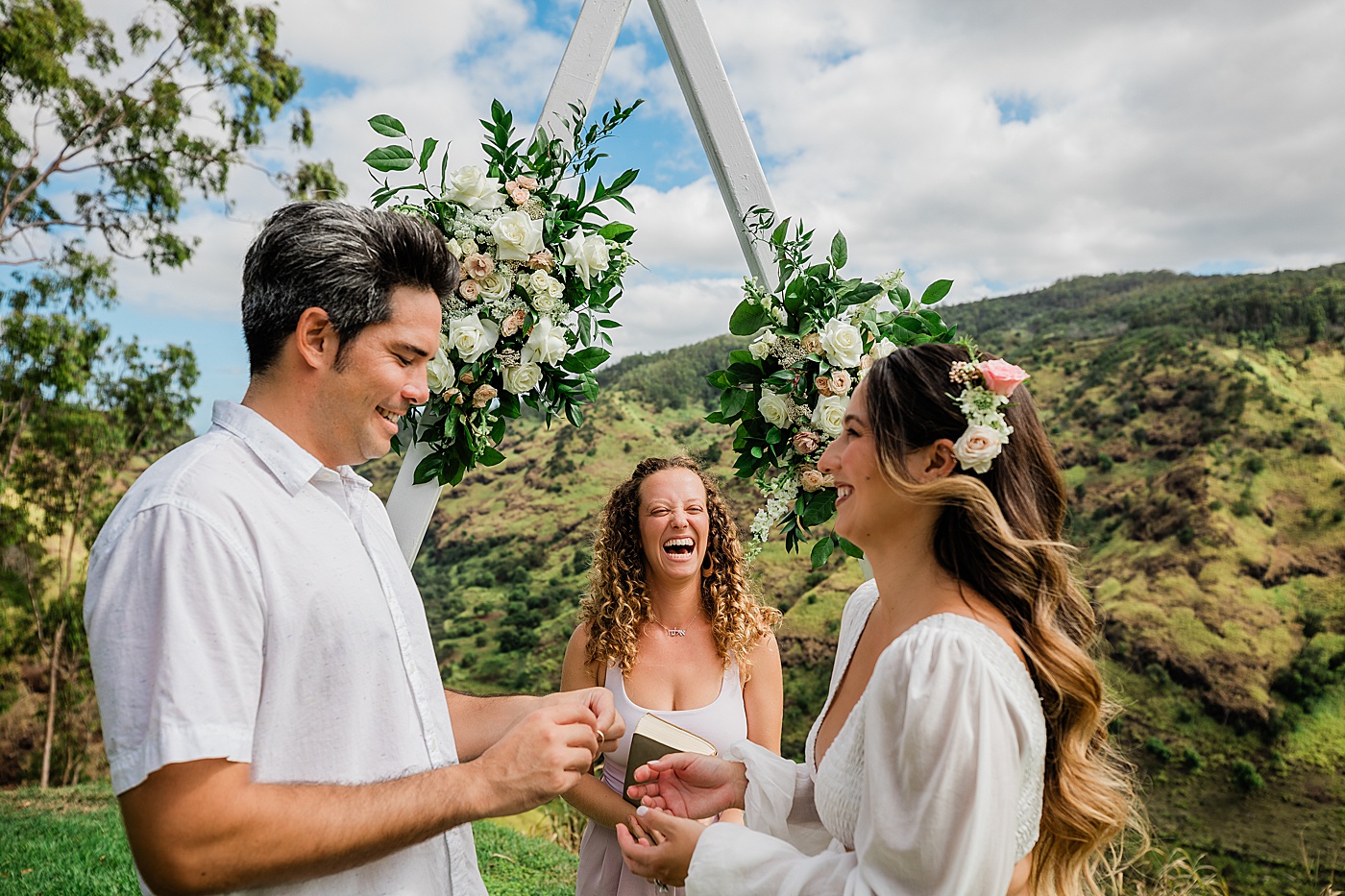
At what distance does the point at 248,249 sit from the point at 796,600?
17.0 meters

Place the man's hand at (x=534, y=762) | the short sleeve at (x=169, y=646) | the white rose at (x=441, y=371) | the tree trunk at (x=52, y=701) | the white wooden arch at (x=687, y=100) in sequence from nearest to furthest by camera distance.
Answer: the short sleeve at (x=169, y=646) < the man's hand at (x=534, y=762) < the white rose at (x=441, y=371) < the white wooden arch at (x=687, y=100) < the tree trunk at (x=52, y=701)

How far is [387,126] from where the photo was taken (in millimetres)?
2930

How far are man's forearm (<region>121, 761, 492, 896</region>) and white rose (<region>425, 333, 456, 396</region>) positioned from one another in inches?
60.7

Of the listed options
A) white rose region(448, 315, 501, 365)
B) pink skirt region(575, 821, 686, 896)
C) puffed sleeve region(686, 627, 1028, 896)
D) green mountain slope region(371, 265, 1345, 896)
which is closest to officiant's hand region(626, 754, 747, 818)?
puffed sleeve region(686, 627, 1028, 896)

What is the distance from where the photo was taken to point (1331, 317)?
84.5 ft

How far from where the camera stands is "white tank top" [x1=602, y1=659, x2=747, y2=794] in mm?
3238

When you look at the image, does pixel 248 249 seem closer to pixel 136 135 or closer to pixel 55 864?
pixel 55 864

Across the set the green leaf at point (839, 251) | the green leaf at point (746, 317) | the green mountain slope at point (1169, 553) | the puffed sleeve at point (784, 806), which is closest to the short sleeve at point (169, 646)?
the puffed sleeve at point (784, 806)

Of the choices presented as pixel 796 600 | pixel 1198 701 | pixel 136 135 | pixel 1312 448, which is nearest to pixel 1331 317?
pixel 1312 448

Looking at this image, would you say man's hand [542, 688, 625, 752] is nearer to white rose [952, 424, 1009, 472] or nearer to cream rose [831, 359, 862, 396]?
white rose [952, 424, 1009, 472]

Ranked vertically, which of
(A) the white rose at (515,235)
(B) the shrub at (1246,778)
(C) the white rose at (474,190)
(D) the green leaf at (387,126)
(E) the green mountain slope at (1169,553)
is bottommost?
(B) the shrub at (1246,778)

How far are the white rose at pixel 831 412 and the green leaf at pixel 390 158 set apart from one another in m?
1.63

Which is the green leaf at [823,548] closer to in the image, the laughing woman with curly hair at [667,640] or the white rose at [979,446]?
the laughing woman with curly hair at [667,640]

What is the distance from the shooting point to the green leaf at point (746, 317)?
3156mm
